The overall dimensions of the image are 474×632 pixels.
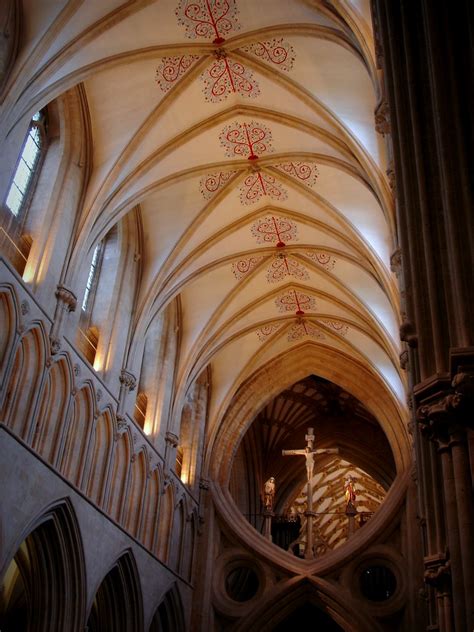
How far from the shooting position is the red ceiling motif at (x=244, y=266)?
1950 centimetres

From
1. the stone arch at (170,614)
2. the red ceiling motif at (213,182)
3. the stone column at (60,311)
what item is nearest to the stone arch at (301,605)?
the stone arch at (170,614)

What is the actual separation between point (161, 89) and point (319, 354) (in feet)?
34.1

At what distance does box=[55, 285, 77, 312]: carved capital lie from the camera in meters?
13.0

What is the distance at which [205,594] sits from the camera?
1945 centimetres

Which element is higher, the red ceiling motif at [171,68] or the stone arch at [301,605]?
the red ceiling motif at [171,68]

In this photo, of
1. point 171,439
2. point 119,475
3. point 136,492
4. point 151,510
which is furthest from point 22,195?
point 151,510

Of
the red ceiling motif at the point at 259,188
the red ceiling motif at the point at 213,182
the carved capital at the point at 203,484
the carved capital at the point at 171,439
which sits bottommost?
the carved capital at the point at 171,439

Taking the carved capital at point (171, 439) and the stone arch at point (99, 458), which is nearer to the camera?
the stone arch at point (99, 458)

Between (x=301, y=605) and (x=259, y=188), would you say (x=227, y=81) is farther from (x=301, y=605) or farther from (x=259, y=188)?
(x=301, y=605)

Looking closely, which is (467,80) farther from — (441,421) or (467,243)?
(441,421)

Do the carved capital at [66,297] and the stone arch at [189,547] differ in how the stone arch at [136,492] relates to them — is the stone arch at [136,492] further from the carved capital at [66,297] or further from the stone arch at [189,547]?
the carved capital at [66,297]

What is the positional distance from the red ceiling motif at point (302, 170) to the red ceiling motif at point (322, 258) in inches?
103

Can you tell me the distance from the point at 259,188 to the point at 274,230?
A: 59.7 inches

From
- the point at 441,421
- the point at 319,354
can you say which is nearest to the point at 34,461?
the point at 441,421
